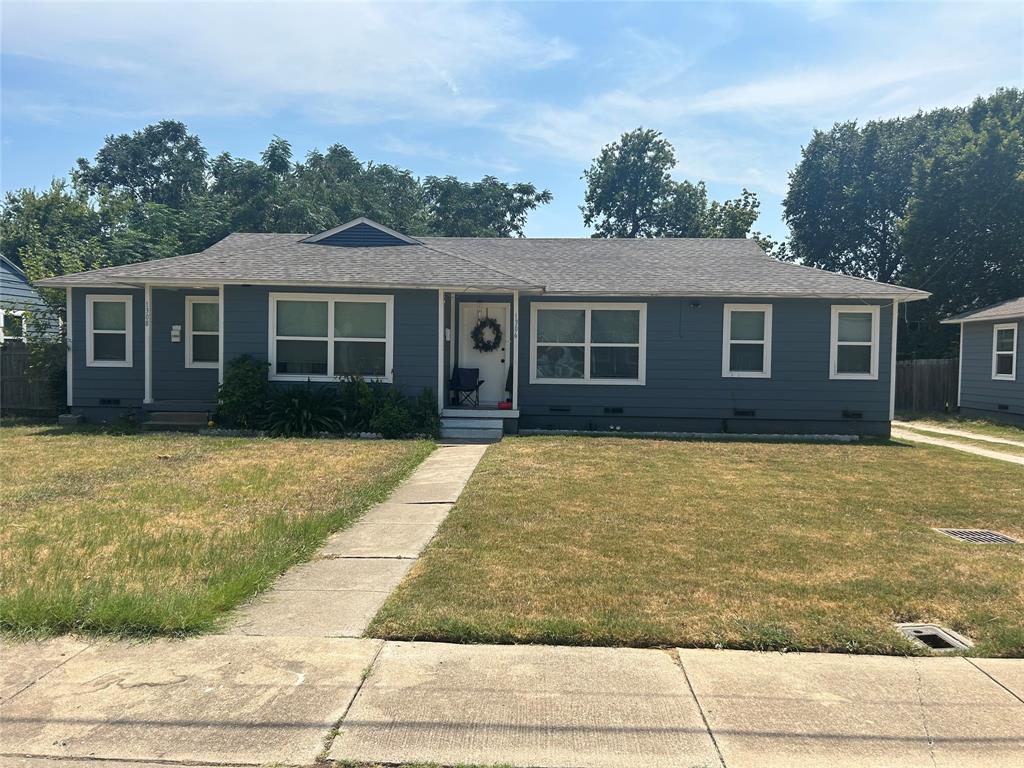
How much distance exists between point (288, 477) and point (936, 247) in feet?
81.1

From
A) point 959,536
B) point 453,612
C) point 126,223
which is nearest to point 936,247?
point 959,536

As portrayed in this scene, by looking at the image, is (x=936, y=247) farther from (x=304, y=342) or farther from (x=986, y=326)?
(x=304, y=342)

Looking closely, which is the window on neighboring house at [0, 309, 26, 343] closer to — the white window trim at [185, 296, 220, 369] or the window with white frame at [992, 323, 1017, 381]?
the white window trim at [185, 296, 220, 369]

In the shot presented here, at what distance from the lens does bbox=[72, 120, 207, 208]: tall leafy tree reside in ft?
162

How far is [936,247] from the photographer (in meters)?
24.6

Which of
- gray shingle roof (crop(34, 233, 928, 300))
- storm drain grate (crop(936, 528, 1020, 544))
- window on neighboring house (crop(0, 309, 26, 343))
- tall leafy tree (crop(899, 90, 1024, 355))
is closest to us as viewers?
storm drain grate (crop(936, 528, 1020, 544))

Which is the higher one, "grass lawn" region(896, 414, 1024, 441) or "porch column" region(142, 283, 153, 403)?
"porch column" region(142, 283, 153, 403)

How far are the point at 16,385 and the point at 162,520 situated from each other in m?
12.8

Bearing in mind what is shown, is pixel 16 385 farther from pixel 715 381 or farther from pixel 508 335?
pixel 715 381

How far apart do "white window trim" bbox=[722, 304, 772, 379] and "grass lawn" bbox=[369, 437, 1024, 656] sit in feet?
15.1

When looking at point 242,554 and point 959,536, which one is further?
point 959,536

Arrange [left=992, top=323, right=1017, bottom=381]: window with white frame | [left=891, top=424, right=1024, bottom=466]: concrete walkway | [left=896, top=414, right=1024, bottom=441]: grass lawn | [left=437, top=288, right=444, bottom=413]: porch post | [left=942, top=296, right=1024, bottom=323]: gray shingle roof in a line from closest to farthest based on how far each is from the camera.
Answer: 1. [left=891, top=424, right=1024, bottom=466]: concrete walkway
2. [left=437, top=288, right=444, bottom=413]: porch post
3. [left=896, top=414, right=1024, bottom=441]: grass lawn
4. [left=942, top=296, right=1024, bottom=323]: gray shingle roof
5. [left=992, top=323, right=1017, bottom=381]: window with white frame

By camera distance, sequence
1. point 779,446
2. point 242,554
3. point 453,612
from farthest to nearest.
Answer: point 779,446 → point 242,554 → point 453,612

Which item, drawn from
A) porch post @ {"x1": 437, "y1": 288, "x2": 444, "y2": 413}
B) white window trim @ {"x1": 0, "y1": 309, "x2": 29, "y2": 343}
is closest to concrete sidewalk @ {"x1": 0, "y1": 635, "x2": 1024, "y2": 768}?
porch post @ {"x1": 437, "y1": 288, "x2": 444, "y2": 413}
